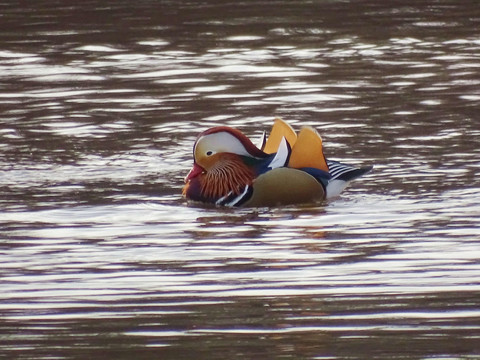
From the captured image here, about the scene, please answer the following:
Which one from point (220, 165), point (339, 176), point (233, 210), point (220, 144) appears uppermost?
point (220, 144)

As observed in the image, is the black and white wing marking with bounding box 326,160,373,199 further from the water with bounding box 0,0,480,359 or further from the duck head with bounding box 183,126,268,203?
the duck head with bounding box 183,126,268,203

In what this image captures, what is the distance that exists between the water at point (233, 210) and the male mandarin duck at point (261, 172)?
0.49 ft

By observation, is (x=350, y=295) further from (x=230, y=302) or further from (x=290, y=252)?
(x=290, y=252)

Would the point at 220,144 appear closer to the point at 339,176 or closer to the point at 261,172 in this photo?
the point at 261,172

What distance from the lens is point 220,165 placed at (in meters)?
10.5

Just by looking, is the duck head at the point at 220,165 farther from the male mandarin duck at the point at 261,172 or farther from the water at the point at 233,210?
the water at the point at 233,210

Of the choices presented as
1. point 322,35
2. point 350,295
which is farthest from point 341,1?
point 350,295

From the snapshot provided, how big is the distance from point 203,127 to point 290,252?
4669 millimetres

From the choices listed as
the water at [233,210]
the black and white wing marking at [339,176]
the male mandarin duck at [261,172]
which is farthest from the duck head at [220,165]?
the black and white wing marking at [339,176]

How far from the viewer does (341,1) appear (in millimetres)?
20859

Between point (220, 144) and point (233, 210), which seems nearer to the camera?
point (233, 210)

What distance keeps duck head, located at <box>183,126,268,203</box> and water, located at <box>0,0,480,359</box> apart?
0.48ft

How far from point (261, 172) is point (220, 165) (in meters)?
0.30

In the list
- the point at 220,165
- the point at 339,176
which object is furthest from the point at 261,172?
the point at 339,176
